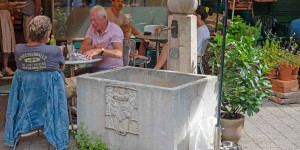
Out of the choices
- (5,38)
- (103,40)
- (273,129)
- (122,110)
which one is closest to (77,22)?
(5,38)

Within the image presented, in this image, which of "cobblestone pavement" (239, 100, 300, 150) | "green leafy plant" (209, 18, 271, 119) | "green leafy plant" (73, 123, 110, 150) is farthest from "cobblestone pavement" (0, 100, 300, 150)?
"green leafy plant" (209, 18, 271, 119)

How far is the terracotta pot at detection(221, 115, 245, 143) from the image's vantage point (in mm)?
4582

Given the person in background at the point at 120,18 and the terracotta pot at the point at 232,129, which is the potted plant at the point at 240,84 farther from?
the person in background at the point at 120,18

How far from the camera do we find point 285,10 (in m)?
10.6

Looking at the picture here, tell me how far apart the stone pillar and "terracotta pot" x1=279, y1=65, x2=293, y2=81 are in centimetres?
223

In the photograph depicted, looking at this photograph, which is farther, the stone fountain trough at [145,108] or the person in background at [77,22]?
the person in background at [77,22]

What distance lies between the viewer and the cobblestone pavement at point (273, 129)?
15.6 ft

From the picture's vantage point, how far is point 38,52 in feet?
13.8

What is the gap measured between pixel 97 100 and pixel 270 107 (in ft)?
9.78

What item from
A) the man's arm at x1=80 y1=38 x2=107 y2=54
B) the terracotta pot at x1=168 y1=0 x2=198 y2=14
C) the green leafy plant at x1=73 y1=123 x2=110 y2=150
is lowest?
the green leafy plant at x1=73 y1=123 x2=110 y2=150

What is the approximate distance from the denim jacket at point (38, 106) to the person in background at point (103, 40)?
41.5 inches

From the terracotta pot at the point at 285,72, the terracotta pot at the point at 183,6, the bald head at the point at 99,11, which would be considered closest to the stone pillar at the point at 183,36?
the terracotta pot at the point at 183,6

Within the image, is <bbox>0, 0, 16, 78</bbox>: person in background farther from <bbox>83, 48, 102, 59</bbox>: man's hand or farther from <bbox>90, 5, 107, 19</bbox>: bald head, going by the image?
<bbox>83, 48, 102, 59</bbox>: man's hand

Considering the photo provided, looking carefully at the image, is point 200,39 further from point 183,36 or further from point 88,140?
point 88,140
